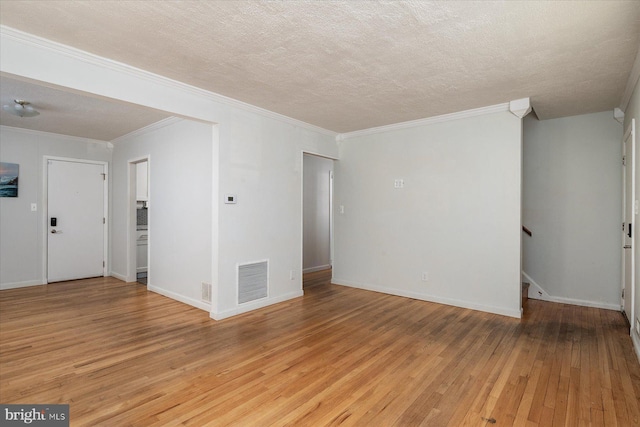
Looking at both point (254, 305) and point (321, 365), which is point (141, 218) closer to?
point (254, 305)

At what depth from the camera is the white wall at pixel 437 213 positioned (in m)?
4.04

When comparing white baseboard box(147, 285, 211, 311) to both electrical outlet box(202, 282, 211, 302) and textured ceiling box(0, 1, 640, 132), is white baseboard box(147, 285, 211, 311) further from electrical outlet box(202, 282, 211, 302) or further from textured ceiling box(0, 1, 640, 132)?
textured ceiling box(0, 1, 640, 132)

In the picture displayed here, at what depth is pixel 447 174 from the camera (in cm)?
450

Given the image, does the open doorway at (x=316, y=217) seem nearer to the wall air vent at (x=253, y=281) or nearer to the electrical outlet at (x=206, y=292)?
the wall air vent at (x=253, y=281)

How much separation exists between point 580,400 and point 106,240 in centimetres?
716

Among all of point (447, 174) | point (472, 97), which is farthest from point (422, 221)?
point (472, 97)

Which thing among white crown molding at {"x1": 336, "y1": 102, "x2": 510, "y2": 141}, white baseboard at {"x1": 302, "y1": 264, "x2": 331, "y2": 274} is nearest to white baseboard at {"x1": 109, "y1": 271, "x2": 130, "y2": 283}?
white baseboard at {"x1": 302, "y1": 264, "x2": 331, "y2": 274}

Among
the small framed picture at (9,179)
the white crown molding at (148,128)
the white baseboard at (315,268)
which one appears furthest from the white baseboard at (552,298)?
the small framed picture at (9,179)

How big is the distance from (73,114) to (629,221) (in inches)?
275

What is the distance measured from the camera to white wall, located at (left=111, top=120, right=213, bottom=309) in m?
4.18

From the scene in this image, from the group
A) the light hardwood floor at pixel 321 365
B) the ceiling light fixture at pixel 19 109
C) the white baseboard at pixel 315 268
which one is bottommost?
the light hardwood floor at pixel 321 365

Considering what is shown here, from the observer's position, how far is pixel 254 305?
13.8 ft

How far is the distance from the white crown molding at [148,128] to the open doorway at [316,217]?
8.78 ft

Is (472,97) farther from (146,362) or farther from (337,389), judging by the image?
(146,362)
